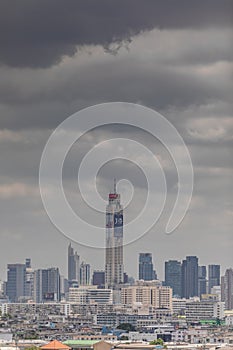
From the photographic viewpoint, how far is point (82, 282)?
1877cm

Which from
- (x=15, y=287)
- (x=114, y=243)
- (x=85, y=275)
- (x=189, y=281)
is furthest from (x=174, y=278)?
(x=114, y=243)

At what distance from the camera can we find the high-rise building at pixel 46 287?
1729cm

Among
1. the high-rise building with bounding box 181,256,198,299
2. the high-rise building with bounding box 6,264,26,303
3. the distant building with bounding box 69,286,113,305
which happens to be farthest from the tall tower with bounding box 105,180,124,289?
the high-rise building with bounding box 6,264,26,303

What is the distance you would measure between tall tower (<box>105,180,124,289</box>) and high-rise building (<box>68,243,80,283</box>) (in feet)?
1.69

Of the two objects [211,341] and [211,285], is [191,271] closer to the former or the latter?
[211,285]

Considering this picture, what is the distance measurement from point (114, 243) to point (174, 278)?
4.23m

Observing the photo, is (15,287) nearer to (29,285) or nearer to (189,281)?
(29,285)

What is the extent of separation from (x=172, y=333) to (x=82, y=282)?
175 inches

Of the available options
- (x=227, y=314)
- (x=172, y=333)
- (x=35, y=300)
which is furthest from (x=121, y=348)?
(x=35, y=300)

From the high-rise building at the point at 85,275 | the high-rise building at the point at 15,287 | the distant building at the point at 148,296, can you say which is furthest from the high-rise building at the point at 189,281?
the high-rise building at the point at 15,287

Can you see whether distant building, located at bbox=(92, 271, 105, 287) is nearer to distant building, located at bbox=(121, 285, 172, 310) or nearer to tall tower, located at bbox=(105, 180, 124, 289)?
tall tower, located at bbox=(105, 180, 124, 289)

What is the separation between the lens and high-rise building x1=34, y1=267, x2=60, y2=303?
17292 millimetres

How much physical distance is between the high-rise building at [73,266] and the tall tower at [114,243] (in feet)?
1.69

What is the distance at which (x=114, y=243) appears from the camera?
14.8m
